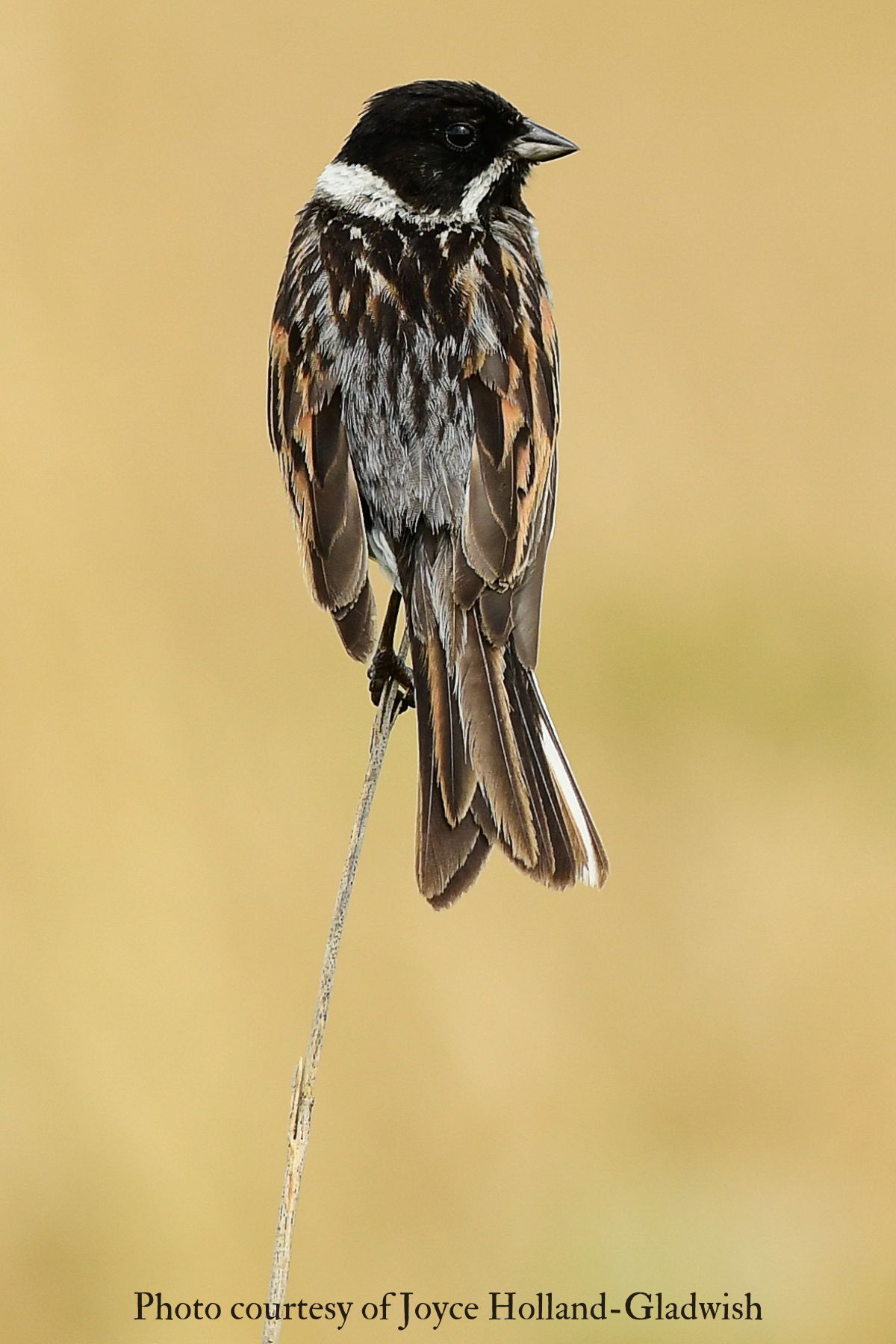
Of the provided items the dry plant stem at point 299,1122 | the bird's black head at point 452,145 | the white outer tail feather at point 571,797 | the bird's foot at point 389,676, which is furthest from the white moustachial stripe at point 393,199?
the dry plant stem at point 299,1122

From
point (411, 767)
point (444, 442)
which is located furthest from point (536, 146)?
point (411, 767)

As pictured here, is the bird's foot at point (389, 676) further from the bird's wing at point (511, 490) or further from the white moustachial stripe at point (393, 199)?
the white moustachial stripe at point (393, 199)

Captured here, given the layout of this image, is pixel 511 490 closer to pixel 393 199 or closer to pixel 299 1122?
pixel 393 199

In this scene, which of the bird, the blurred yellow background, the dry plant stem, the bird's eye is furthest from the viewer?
the blurred yellow background

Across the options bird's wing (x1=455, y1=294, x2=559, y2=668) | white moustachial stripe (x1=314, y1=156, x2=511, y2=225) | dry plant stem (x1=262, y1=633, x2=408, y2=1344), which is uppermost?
white moustachial stripe (x1=314, y1=156, x2=511, y2=225)

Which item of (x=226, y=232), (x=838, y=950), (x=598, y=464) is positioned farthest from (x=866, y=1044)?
(x=226, y=232)

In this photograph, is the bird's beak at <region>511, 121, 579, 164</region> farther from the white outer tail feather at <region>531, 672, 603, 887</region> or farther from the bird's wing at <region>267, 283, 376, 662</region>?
the white outer tail feather at <region>531, 672, 603, 887</region>

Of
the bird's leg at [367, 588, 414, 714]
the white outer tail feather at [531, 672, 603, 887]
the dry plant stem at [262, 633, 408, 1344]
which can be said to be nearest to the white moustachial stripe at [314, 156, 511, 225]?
the bird's leg at [367, 588, 414, 714]
